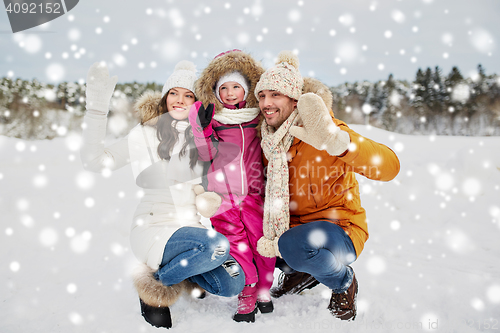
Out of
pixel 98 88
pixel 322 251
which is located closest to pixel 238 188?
pixel 322 251

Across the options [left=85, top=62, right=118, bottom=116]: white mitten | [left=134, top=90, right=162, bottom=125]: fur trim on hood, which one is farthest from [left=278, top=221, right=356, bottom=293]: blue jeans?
[left=85, top=62, right=118, bottom=116]: white mitten

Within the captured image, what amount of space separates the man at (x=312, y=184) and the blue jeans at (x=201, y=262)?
0.30 meters

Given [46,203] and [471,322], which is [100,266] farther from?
[471,322]

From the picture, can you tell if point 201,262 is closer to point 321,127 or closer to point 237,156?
point 237,156

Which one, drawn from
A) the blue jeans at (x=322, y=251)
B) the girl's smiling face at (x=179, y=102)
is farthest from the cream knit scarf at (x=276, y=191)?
the girl's smiling face at (x=179, y=102)

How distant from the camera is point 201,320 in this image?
1.90m

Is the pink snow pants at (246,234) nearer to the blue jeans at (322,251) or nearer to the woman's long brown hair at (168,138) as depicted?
the blue jeans at (322,251)

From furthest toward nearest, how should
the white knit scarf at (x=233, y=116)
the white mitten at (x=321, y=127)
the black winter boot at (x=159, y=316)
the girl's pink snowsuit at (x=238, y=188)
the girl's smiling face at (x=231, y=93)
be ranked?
1. the girl's smiling face at (x=231, y=93)
2. the white knit scarf at (x=233, y=116)
3. the girl's pink snowsuit at (x=238, y=188)
4. the black winter boot at (x=159, y=316)
5. the white mitten at (x=321, y=127)

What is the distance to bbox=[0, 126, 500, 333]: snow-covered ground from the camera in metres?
1.88

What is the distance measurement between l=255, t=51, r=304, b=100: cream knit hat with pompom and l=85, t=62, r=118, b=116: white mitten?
3.61ft

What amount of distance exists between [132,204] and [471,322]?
13.2ft

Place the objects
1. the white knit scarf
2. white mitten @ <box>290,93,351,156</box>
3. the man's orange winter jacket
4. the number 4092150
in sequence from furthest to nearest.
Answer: the number 4092150
the white knit scarf
the man's orange winter jacket
white mitten @ <box>290,93,351,156</box>

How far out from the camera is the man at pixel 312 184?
69.6 inches

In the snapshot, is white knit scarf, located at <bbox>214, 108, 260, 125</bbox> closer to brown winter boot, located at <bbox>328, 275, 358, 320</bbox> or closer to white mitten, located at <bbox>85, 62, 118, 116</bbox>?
white mitten, located at <bbox>85, 62, 118, 116</bbox>
